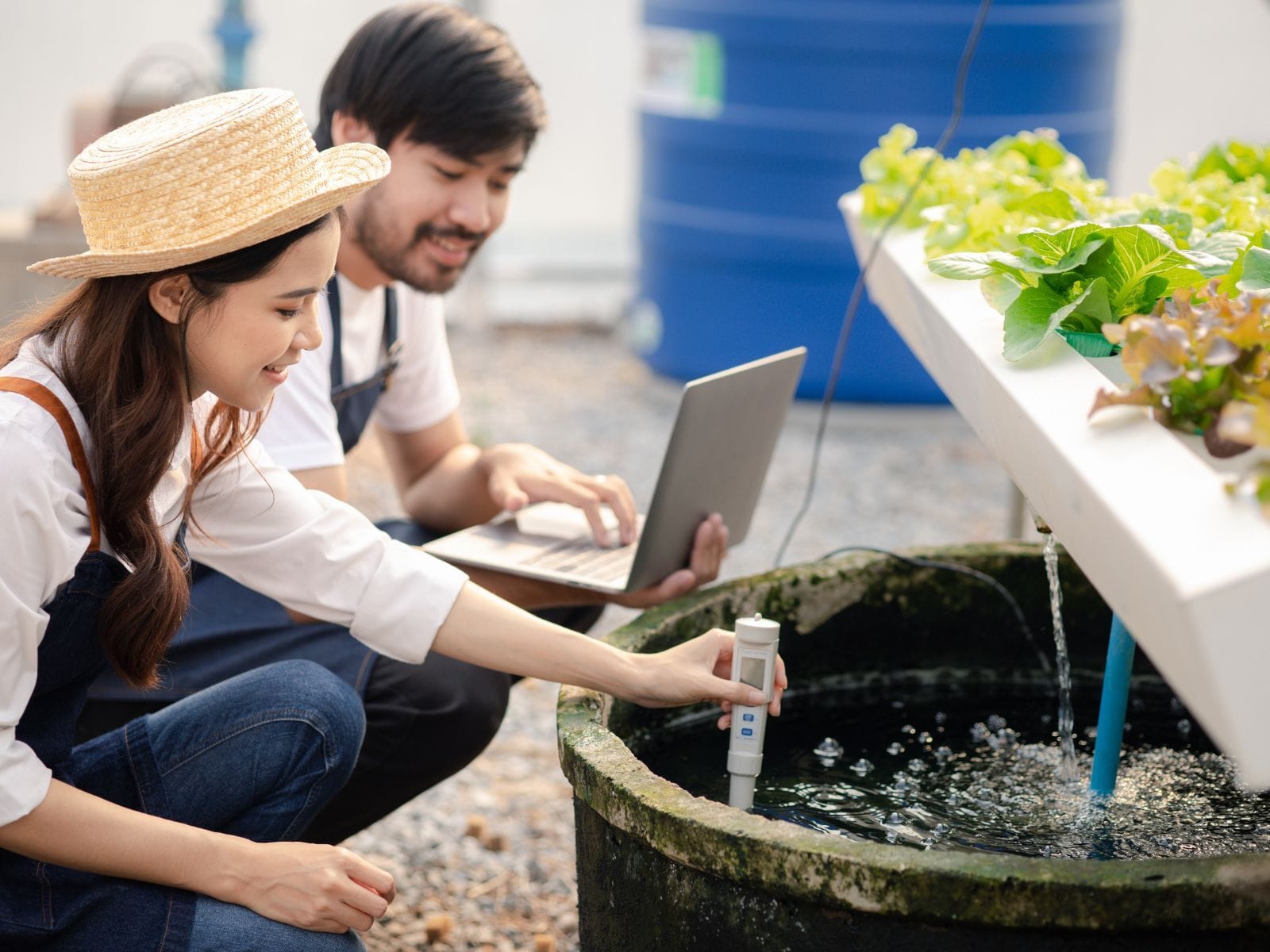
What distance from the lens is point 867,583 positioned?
214 centimetres

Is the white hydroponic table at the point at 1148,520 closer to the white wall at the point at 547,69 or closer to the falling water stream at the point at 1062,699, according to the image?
the falling water stream at the point at 1062,699

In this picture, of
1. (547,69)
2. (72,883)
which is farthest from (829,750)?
(547,69)

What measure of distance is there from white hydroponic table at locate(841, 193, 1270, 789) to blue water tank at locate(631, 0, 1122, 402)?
309cm

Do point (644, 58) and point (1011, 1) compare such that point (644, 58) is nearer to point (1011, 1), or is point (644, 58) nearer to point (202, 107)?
point (1011, 1)

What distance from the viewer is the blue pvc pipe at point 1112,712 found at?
1722 mm

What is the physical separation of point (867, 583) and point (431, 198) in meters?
0.84

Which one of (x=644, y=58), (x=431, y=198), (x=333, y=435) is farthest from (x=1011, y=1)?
(x=333, y=435)

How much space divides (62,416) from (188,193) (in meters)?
0.24

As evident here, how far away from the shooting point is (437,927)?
2242 mm

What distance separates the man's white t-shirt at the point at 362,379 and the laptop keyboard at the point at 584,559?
32 centimetres

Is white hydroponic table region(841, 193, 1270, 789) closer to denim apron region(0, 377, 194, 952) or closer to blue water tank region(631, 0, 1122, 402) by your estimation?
denim apron region(0, 377, 194, 952)

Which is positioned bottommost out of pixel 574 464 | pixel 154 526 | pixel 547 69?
pixel 574 464

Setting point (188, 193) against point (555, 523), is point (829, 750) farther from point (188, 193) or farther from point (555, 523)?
point (188, 193)

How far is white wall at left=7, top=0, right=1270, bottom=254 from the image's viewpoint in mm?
5602
